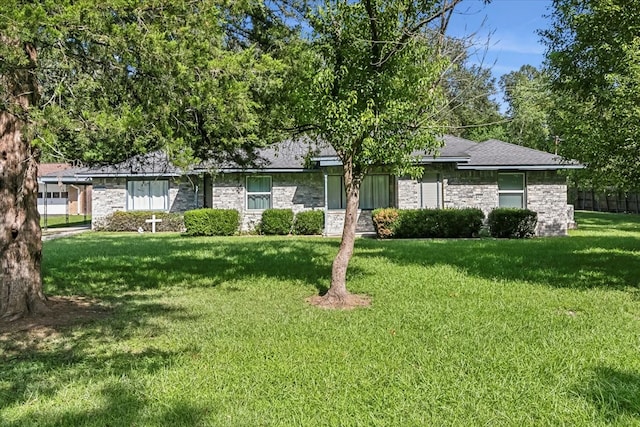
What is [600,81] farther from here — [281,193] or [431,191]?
[281,193]

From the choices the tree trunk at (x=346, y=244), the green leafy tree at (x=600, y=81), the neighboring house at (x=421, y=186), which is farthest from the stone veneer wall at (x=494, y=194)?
the tree trunk at (x=346, y=244)

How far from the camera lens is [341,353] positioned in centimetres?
473

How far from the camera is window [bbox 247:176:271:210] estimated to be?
19.8 metres

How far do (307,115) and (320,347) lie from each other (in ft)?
11.4

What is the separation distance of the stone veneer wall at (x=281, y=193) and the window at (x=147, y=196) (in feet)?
10.4

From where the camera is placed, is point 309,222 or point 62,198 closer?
point 309,222

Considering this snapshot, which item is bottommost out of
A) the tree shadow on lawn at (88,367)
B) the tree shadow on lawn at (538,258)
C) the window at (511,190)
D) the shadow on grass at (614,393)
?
the shadow on grass at (614,393)

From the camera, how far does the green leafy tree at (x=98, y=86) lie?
4.25 m

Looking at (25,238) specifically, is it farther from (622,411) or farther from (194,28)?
(622,411)

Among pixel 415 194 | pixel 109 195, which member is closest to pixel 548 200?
pixel 415 194

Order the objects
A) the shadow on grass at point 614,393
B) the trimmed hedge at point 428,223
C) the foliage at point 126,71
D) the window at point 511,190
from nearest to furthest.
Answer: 1. the shadow on grass at point 614,393
2. the foliage at point 126,71
3. the trimmed hedge at point 428,223
4. the window at point 511,190

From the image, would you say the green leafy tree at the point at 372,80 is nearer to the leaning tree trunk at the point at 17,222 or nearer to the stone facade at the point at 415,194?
the leaning tree trunk at the point at 17,222

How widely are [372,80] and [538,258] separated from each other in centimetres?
678

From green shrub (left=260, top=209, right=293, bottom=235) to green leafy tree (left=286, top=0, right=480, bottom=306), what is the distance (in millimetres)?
11690
